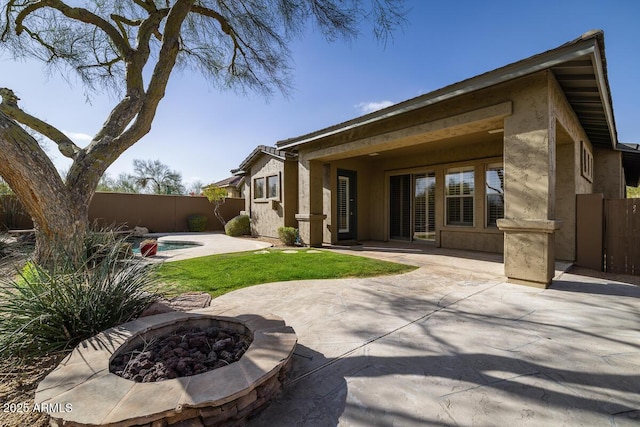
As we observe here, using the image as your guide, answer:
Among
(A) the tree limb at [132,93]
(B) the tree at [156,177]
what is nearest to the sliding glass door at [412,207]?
(A) the tree limb at [132,93]

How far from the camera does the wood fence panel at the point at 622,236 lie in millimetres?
5629

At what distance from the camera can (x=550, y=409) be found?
1.82 meters

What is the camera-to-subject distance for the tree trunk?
12.3ft

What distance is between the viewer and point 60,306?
2.42m

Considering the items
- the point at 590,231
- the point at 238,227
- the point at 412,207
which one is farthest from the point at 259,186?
the point at 590,231

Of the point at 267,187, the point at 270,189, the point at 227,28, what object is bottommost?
the point at 270,189

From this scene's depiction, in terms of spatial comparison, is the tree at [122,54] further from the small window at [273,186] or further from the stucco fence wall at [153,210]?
the stucco fence wall at [153,210]

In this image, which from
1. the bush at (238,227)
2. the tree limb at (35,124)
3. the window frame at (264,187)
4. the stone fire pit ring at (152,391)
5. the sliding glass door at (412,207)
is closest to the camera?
the stone fire pit ring at (152,391)

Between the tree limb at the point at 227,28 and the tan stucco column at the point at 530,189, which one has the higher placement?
the tree limb at the point at 227,28

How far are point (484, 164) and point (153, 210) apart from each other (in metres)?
16.9

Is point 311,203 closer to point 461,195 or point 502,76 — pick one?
point 461,195

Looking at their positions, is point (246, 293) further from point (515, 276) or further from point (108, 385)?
point (515, 276)

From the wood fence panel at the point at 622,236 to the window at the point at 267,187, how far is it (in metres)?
10.2

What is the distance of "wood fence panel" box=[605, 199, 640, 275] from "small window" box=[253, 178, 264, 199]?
1176 cm
